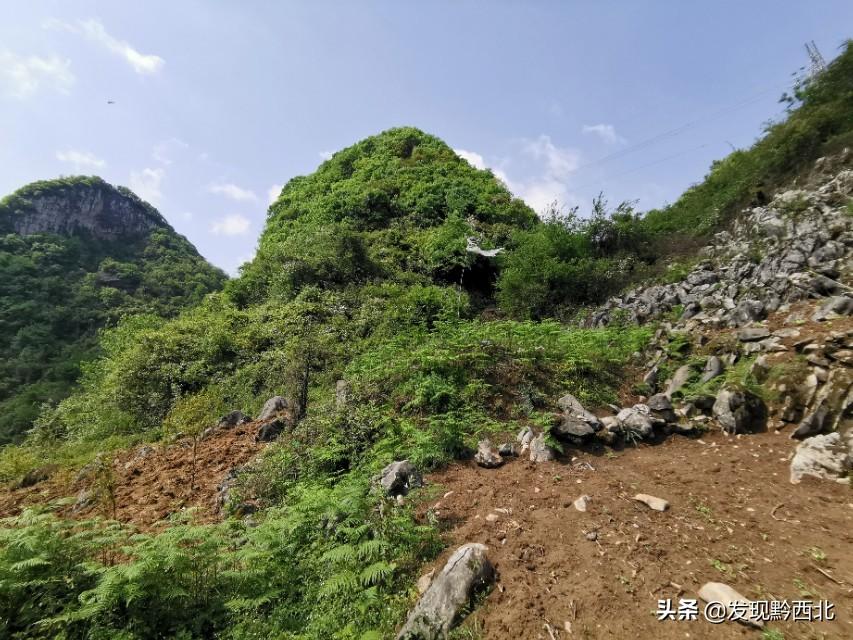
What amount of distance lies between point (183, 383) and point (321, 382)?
7381mm

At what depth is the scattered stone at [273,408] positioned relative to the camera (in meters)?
10.5

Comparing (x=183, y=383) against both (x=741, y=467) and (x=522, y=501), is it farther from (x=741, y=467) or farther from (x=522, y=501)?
(x=741, y=467)

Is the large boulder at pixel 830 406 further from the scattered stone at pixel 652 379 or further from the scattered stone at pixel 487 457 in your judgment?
the scattered stone at pixel 487 457

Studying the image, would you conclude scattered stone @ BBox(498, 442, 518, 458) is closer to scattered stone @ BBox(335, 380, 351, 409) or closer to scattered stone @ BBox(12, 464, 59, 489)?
scattered stone @ BBox(335, 380, 351, 409)

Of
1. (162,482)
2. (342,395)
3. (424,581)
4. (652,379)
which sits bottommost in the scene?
(162,482)

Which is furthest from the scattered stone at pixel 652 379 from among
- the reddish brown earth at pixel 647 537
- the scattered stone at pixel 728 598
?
the scattered stone at pixel 728 598

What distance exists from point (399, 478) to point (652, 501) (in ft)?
10.9

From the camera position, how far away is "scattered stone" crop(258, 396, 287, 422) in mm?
10483

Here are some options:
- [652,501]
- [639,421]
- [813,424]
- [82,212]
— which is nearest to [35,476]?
[652,501]

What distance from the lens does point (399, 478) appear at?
5590mm

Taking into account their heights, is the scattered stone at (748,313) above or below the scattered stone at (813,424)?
above

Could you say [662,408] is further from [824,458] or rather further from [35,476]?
[35,476]

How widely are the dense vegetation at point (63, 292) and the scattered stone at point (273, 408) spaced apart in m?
23.5

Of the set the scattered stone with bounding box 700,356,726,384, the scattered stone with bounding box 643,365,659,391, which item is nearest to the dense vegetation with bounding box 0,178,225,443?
the scattered stone with bounding box 643,365,659,391
